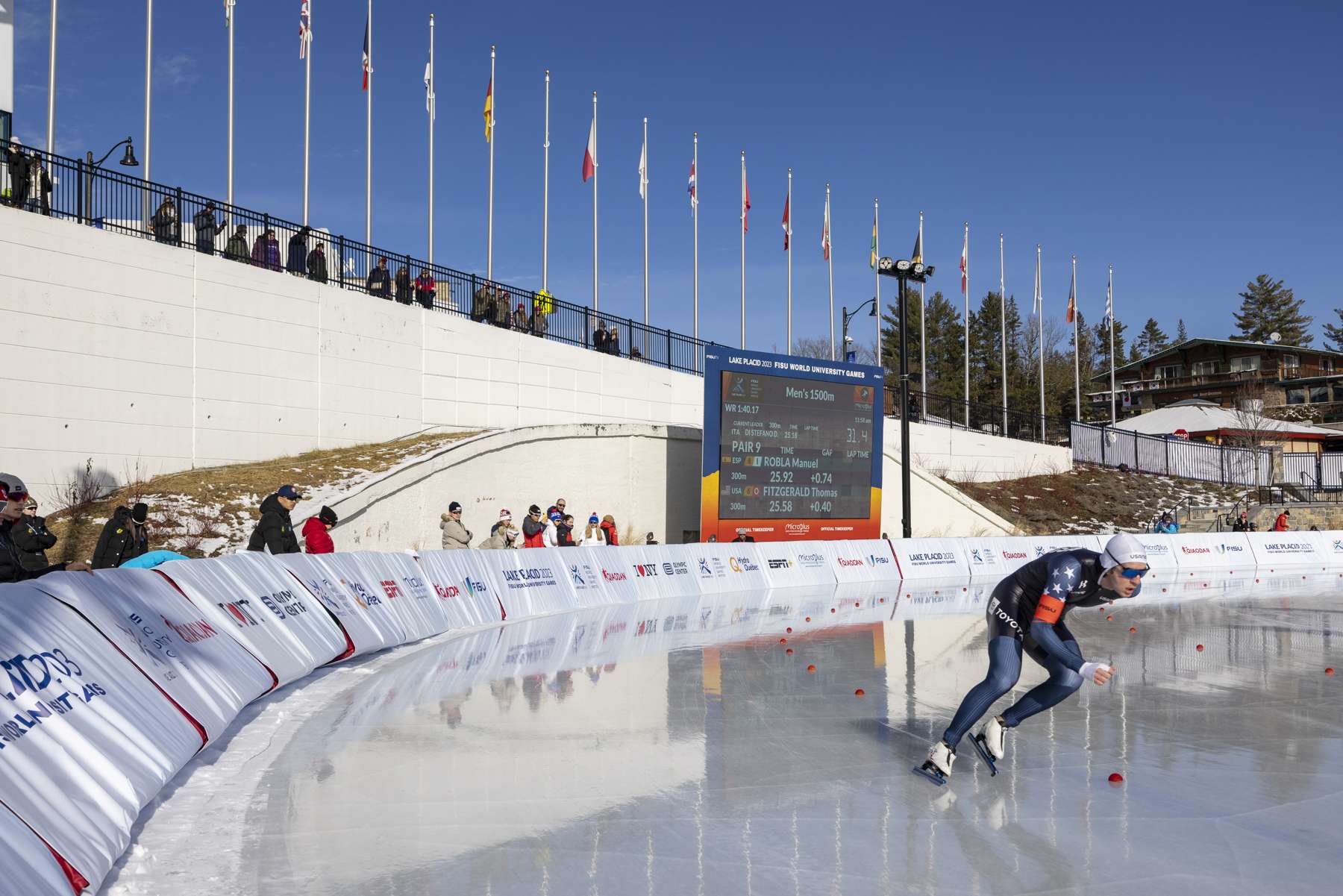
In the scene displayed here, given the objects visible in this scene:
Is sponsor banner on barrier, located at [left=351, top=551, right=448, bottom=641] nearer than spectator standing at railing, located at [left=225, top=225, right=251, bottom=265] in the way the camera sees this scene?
Yes

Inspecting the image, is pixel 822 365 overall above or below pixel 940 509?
above

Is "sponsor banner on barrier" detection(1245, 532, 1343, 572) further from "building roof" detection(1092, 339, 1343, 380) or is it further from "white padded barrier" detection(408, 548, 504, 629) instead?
"building roof" detection(1092, 339, 1343, 380)

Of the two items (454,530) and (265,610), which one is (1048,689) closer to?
(265,610)

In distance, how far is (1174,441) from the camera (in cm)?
4953

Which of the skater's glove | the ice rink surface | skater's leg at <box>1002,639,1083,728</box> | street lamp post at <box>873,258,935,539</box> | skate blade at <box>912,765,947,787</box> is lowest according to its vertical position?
the ice rink surface

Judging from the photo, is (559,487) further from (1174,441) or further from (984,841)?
(1174,441)

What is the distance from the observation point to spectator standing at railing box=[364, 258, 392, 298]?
25547mm

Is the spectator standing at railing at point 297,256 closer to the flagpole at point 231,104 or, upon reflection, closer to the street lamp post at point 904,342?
the flagpole at point 231,104

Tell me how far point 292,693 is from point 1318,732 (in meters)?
8.32

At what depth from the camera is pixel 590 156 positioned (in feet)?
107

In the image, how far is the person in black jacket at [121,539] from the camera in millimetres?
11555

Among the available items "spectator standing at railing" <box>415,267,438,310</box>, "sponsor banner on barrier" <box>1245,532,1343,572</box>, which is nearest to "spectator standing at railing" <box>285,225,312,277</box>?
"spectator standing at railing" <box>415,267,438,310</box>

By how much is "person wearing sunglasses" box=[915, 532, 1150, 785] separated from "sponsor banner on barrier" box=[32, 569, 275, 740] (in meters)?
4.74

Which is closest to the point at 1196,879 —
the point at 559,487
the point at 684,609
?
the point at 684,609
